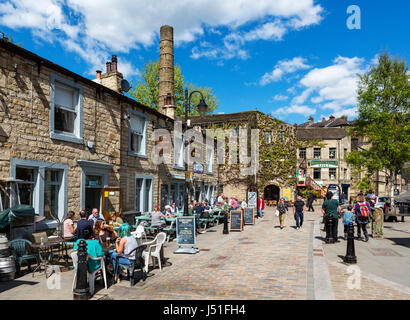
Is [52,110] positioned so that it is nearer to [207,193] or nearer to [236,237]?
[236,237]

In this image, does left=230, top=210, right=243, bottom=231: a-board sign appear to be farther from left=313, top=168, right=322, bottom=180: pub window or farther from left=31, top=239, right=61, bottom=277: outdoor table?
left=313, top=168, right=322, bottom=180: pub window

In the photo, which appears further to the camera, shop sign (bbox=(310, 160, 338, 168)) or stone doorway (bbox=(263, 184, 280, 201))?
shop sign (bbox=(310, 160, 338, 168))

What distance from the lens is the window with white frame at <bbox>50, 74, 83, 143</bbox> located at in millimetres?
11000

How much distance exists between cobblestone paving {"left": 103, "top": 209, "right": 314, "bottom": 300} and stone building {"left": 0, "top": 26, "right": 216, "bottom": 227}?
450cm

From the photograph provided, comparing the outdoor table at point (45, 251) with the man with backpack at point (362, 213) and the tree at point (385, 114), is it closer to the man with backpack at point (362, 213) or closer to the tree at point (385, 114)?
the man with backpack at point (362, 213)

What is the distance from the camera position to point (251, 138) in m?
33.7

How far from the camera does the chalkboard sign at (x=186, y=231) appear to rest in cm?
1069

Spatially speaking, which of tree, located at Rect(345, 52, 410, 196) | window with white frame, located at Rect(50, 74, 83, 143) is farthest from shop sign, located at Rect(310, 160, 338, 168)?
window with white frame, located at Rect(50, 74, 83, 143)

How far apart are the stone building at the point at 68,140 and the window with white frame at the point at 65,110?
3 centimetres

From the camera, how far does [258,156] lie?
35.0m

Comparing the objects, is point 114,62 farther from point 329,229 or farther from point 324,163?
point 324,163

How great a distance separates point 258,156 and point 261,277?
2800 centimetres

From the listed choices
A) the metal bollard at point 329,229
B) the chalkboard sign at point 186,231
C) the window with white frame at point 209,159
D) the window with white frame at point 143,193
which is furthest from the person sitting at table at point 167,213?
the window with white frame at point 209,159

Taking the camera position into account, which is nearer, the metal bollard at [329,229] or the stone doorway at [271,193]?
the metal bollard at [329,229]
